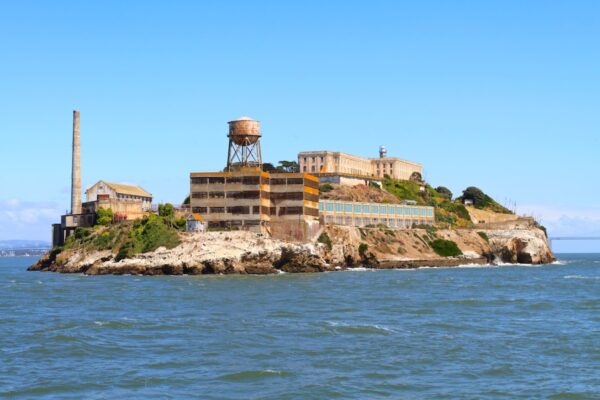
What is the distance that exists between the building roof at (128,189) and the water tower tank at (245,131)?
76.3 ft

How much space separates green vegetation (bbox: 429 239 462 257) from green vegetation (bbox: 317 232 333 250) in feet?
85.4

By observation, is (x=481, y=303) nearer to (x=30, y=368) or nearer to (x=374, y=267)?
(x=30, y=368)

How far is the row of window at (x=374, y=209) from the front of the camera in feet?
457

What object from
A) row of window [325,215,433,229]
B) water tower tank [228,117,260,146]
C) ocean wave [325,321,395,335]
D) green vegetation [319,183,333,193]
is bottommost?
ocean wave [325,321,395,335]

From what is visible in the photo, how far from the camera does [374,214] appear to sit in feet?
490

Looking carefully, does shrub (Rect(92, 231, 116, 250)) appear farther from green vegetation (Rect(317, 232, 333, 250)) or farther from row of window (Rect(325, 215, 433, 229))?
row of window (Rect(325, 215, 433, 229))

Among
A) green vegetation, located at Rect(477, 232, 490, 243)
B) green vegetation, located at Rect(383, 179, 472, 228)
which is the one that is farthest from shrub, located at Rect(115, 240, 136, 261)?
green vegetation, located at Rect(383, 179, 472, 228)

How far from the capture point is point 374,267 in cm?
12769

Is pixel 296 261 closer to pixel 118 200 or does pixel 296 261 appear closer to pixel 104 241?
pixel 104 241

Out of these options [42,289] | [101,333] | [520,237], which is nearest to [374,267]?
[520,237]

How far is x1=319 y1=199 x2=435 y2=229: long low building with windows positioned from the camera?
139m

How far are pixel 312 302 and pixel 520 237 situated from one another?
308 ft

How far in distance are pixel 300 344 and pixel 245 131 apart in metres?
86.8

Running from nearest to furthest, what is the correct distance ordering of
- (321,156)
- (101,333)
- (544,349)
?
1. (544,349)
2. (101,333)
3. (321,156)
